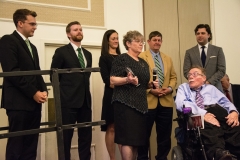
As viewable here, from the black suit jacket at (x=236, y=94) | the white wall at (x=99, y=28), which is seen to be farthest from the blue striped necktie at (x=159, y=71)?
the black suit jacket at (x=236, y=94)

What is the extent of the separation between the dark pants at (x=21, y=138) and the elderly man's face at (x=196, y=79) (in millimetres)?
1398

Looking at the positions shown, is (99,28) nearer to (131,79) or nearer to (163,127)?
(163,127)

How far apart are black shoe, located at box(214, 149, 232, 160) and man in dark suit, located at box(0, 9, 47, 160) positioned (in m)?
1.35

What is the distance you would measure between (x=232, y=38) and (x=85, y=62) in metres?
2.79

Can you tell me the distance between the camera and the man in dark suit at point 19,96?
7.00ft

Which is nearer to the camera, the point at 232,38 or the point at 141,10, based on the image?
the point at 141,10

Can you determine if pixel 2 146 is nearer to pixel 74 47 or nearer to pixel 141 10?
pixel 74 47

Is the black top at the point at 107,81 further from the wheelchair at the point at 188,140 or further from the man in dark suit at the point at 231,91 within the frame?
the man in dark suit at the point at 231,91

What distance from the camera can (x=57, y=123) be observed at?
179 cm

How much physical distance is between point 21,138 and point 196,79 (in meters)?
1.60

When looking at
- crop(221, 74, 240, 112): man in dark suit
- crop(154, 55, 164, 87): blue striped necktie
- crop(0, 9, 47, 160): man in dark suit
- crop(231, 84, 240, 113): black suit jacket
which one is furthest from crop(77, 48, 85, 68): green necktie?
crop(231, 84, 240, 113): black suit jacket

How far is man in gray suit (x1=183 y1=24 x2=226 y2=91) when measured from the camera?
318 cm

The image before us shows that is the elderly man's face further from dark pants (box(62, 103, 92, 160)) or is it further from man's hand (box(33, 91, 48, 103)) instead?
man's hand (box(33, 91, 48, 103))

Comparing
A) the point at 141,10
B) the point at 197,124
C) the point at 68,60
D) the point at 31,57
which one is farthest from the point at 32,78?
the point at 141,10
